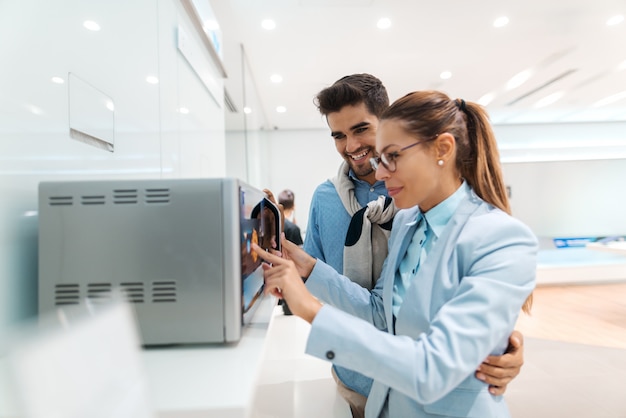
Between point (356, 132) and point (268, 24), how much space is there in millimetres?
2677

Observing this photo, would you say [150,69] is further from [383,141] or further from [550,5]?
[550,5]

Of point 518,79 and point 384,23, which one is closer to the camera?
point 384,23

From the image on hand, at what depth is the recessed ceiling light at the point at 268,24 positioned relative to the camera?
10.9 feet

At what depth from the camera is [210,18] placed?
90.8 inches

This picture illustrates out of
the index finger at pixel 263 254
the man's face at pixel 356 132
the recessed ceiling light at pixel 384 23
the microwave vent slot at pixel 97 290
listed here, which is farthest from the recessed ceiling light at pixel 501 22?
the microwave vent slot at pixel 97 290

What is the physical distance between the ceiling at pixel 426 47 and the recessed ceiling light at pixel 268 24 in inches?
1.8

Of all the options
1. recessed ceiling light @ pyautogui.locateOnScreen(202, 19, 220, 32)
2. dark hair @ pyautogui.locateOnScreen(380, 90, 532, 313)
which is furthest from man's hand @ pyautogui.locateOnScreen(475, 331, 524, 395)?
recessed ceiling light @ pyautogui.locateOnScreen(202, 19, 220, 32)

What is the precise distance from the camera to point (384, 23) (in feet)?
11.1

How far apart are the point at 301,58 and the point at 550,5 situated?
2.38 metres

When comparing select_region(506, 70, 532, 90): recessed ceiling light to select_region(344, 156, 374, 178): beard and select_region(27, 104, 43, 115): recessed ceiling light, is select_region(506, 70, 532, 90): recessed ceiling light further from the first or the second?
select_region(27, 104, 43, 115): recessed ceiling light

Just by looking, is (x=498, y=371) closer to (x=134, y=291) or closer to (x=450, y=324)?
(x=450, y=324)

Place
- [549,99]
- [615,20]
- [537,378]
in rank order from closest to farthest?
[537,378] → [615,20] → [549,99]

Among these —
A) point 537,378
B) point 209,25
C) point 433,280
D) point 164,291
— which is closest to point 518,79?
point 537,378

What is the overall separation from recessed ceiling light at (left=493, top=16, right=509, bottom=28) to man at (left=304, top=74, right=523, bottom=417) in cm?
293
